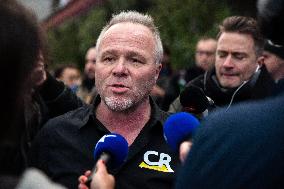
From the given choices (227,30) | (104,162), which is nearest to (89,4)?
(227,30)

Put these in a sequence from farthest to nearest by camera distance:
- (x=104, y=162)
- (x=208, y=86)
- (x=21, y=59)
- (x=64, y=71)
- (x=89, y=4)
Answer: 1. (x=89, y=4)
2. (x=64, y=71)
3. (x=208, y=86)
4. (x=104, y=162)
5. (x=21, y=59)

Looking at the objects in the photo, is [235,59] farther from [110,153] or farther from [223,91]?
[110,153]

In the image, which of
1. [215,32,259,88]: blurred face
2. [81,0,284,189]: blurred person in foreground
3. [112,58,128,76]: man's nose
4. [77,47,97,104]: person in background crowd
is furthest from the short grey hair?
[77,47,97,104]: person in background crowd

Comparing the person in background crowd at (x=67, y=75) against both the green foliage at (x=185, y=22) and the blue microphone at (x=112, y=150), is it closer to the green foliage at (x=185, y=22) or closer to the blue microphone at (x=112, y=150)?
the green foliage at (x=185, y=22)

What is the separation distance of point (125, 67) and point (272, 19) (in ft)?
6.30

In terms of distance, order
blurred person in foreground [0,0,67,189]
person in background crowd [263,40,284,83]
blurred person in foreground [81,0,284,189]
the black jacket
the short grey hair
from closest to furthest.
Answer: blurred person in foreground [0,0,67,189], blurred person in foreground [81,0,284,189], person in background crowd [263,40,284,83], the short grey hair, the black jacket

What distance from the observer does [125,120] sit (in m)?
3.83

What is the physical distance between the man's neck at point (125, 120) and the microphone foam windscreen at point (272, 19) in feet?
6.10

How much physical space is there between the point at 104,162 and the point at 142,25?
4.38 feet

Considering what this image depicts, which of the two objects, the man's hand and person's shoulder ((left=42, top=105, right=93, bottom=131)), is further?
person's shoulder ((left=42, top=105, right=93, bottom=131))

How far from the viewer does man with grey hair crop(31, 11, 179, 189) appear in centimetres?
350

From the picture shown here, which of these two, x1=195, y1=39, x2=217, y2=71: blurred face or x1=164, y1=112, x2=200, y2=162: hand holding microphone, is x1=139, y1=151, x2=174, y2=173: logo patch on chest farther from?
x1=195, y1=39, x2=217, y2=71: blurred face

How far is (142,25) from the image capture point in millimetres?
4004

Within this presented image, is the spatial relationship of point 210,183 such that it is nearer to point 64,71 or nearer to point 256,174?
point 256,174
